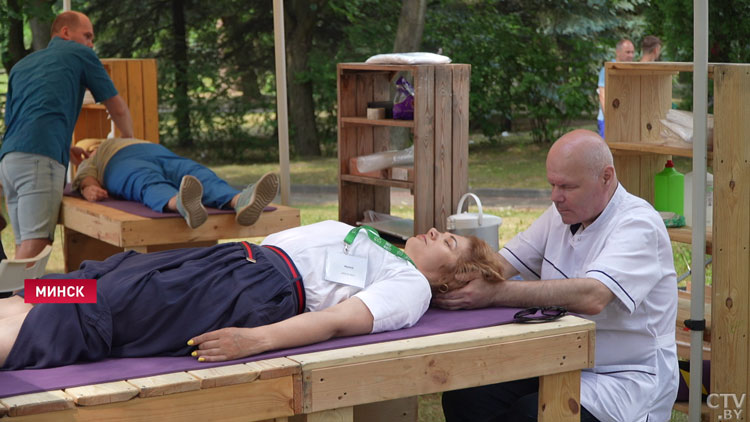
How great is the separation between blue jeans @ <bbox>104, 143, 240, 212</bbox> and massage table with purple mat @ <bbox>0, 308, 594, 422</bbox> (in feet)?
6.27

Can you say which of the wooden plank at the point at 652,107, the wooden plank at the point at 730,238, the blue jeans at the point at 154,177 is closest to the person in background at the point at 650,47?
the wooden plank at the point at 652,107

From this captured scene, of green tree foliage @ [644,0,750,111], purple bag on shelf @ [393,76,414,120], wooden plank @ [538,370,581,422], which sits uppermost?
green tree foliage @ [644,0,750,111]

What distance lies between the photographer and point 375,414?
10.0 ft

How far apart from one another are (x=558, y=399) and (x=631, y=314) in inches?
13.7

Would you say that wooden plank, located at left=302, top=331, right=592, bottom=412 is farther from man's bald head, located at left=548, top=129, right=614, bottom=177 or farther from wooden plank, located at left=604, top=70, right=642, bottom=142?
wooden plank, located at left=604, top=70, right=642, bottom=142

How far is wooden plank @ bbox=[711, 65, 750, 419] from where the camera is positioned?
9.47ft

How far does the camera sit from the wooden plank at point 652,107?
357 centimetres

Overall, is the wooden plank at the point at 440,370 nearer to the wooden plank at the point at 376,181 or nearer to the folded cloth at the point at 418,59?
the wooden plank at the point at 376,181

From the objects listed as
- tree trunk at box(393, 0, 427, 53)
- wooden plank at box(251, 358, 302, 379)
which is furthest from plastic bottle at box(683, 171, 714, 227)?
tree trunk at box(393, 0, 427, 53)

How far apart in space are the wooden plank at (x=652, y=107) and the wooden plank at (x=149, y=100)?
3407 millimetres

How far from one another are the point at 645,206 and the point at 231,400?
132 cm

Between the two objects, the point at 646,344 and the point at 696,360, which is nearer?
the point at 646,344

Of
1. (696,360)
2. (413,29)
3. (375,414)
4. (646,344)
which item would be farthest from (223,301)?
(413,29)

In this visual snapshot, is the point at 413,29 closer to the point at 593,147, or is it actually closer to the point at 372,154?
the point at 372,154
